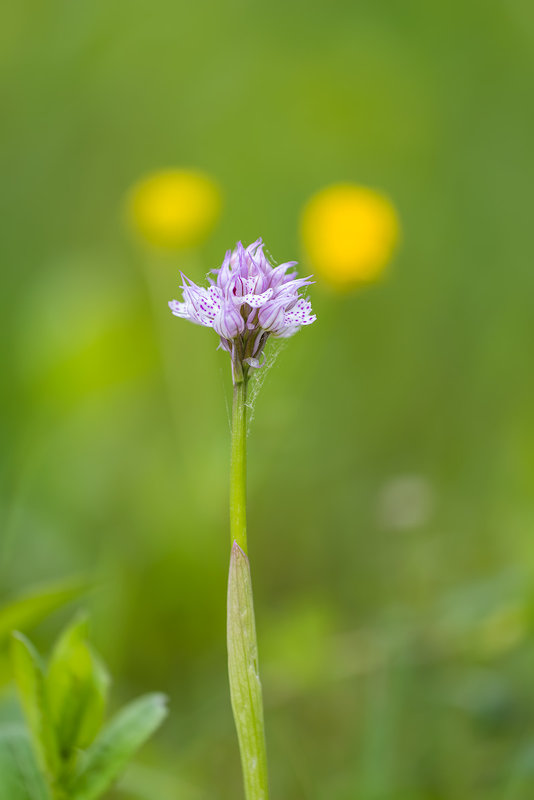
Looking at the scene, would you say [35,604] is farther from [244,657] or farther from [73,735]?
[244,657]

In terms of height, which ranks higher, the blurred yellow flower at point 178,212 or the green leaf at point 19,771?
the blurred yellow flower at point 178,212

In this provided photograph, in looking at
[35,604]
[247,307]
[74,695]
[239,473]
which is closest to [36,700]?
[74,695]

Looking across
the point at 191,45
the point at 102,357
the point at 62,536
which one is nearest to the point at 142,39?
the point at 191,45

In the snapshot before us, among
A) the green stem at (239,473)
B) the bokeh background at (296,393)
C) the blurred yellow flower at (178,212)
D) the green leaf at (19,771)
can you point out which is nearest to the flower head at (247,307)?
the green stem at (239,473)

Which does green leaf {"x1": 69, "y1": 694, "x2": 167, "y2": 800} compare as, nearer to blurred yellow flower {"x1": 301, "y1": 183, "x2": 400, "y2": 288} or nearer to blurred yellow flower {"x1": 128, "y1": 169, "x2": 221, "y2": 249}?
blurred yellow flower {"x1": 301, "y1": 183, "x2": 400, "y2": 288}

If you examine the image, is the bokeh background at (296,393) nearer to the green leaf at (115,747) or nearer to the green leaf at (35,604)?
the green leaf at (35,604)

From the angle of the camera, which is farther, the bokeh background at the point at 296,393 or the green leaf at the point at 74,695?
the bokeh background at the point at 296,393
